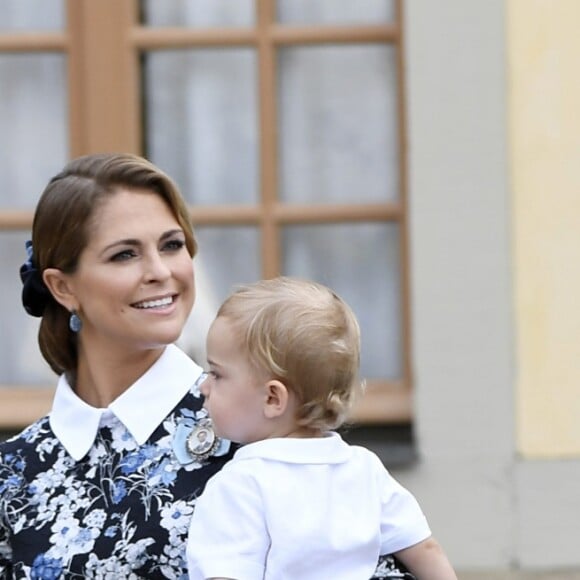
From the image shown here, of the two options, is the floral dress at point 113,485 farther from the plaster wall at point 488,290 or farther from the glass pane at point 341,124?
the glass pane at point 341,124

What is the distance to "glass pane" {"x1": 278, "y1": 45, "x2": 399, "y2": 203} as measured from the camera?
5562 millimetres

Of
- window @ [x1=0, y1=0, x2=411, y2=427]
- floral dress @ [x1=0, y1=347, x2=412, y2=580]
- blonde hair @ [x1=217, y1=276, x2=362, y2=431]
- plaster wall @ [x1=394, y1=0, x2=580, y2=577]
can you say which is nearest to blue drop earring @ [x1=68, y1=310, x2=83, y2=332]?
floral dress @ [x1=0, y1=347, x2=412, y2=580]

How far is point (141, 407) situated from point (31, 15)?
321 cm

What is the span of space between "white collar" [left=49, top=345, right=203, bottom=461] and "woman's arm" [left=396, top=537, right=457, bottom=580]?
0.45 metres

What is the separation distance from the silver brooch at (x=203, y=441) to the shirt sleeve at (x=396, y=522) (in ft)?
0.87

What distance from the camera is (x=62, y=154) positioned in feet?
18.8

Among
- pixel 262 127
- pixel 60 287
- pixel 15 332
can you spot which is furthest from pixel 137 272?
pixel 15 332

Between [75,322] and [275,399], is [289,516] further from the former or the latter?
[75,322]

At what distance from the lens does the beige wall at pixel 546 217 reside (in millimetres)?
5207

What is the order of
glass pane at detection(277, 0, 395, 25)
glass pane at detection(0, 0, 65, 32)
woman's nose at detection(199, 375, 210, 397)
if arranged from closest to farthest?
woman's nose at detection(199, 375, 210, 397) → glass pane at detection(277, 0, 395, 25) → glass pane at detection(0, 0, 65, 32)

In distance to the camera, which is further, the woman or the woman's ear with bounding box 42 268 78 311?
the woman's ear with bounding box 42 268 78 311

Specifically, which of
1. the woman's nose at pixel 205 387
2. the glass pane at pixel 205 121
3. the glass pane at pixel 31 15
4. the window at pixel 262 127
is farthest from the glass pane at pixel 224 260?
the woman's nose at pixel 205 387

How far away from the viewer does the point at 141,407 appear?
2717mm

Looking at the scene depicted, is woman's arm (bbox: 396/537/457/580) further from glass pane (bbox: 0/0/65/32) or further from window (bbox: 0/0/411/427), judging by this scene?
glass pane (bbox: 0/0/65/32)
